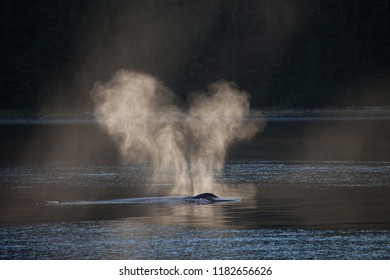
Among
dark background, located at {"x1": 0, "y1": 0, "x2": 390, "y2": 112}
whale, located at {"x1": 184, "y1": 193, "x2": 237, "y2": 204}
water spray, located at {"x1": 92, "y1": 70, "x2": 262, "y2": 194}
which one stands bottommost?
whale, located at {"x1": 184, "y1": 193, "x2": 237, "y2": 204}

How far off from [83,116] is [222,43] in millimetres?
28002

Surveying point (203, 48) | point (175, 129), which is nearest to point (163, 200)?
point (175, 129)

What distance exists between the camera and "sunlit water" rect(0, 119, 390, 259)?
3103 cm

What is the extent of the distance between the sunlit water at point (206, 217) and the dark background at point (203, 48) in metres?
96.1

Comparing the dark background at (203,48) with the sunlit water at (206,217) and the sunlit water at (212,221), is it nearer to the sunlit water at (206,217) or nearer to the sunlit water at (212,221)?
the sunlit water at (206,217)

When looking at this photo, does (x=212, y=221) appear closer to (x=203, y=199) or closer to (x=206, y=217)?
(x=206, y=217)

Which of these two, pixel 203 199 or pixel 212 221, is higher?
pixel 203 199

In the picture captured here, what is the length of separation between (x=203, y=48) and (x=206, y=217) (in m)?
138

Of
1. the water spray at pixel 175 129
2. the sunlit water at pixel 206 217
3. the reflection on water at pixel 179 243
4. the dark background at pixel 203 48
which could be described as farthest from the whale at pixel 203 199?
the dark background at pixel 203 48

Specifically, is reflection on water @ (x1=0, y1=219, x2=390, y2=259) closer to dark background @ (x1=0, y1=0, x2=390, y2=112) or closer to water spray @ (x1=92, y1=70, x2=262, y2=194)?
water spray @ (x1=92, y1=70, x2=262, y2=194)

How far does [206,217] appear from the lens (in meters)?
37.6

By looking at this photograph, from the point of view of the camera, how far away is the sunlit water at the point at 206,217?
102ft

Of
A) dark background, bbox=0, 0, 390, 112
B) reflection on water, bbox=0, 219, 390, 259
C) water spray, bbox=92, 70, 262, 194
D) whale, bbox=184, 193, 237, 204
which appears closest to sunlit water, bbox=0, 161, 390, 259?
reflection on water, bbox=0, 219, 390, 259

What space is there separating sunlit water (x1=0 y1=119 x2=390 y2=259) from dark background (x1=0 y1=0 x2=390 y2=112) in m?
96.1
